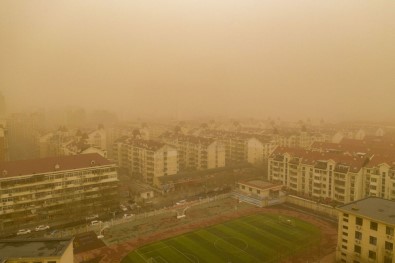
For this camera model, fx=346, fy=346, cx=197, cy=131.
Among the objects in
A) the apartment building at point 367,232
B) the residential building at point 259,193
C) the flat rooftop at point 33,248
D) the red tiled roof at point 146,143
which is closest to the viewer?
the flat rooftop at point 33,248

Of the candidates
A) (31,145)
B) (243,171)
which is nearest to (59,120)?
(31,145)

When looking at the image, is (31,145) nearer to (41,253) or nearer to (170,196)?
(170,196)

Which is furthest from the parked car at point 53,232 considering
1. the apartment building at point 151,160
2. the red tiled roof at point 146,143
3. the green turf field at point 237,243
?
the red tiled roof at point 146,143

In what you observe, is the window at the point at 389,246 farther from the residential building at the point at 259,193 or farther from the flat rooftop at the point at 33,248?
the flat rooftop at the point at 33,248

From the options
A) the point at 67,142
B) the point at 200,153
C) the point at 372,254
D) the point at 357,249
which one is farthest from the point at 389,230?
the point at 67,142

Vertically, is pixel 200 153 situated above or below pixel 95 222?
above

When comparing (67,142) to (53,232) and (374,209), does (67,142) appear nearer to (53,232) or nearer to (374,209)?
(53,232)

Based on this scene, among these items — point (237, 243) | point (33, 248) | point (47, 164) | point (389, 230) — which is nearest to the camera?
point (33, 248)

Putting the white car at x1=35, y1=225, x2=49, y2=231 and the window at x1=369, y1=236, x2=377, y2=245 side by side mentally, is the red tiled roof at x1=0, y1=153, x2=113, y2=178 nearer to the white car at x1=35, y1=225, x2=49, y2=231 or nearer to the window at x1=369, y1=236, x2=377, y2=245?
the white car at x1=35, y1=225, x2=49, y2=231
